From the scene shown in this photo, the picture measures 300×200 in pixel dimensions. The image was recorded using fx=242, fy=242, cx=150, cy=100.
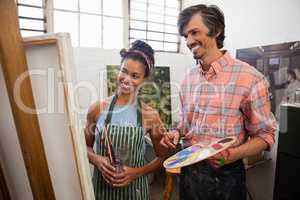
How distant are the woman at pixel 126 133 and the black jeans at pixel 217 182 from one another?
0.66ft

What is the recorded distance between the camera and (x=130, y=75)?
1.14 m

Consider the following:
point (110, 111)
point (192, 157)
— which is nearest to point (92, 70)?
point (110, 111)

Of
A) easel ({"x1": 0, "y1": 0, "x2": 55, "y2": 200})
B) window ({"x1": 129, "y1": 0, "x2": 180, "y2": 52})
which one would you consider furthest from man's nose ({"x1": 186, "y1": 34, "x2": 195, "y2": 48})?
window ({"x1": 129, "y1": 0, "x2": 180, "y2": 52})

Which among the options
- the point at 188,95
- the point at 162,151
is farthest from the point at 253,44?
the point at 162,151

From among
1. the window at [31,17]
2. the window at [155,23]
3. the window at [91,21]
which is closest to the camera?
the window at [31,17]

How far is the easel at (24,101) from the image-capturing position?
1.89ft

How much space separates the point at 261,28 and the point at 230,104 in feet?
5.71

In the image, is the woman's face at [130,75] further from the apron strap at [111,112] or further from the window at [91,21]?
the window at [91,21]

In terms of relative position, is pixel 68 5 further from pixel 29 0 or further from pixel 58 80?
pixel 58 80

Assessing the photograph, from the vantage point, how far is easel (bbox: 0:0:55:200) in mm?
575

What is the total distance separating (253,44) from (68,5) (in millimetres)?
2067

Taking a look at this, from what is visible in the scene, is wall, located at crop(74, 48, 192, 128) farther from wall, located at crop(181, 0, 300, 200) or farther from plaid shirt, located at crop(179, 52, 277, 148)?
wall, located at crop(181, 0, 300, 200)

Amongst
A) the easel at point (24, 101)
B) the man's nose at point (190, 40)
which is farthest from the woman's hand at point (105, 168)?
the man's nose at point (190, 40)

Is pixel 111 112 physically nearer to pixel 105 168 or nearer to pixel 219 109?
pixel 105 168
